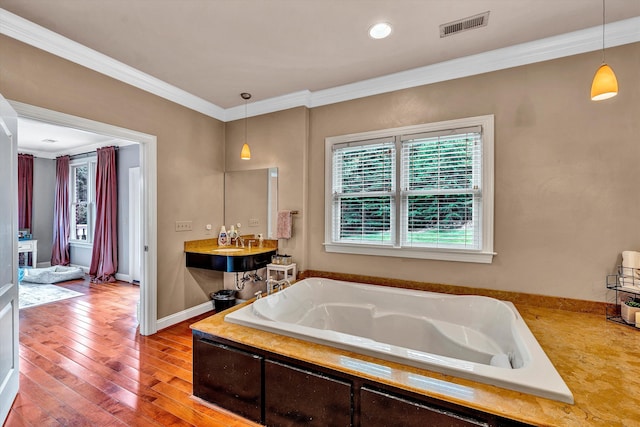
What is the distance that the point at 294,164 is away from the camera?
10.9 feet

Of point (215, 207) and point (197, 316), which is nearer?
point (197, 316)

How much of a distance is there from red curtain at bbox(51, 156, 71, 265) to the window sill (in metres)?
6.00

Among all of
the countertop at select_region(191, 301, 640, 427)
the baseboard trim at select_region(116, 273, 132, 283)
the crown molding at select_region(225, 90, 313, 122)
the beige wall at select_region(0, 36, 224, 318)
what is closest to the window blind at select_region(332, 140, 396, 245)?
the crown molding at select_region(225, 90, 313, 122)

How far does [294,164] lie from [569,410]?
2.87 metres

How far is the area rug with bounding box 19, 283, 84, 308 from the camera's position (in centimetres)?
393

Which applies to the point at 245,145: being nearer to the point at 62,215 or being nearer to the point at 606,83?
the point at 606,83

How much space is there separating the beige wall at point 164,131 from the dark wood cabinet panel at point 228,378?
1.52 m

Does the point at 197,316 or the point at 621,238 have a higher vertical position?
the point at 621,238

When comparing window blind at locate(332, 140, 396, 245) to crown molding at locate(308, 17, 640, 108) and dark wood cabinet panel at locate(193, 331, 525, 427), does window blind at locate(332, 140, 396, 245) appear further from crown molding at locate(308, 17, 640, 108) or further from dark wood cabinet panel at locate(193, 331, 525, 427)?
dark wood cabinet panel at locate(193, 331, 525, 427)

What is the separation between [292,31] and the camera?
2.16 m

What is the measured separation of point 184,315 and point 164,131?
2.06 meters

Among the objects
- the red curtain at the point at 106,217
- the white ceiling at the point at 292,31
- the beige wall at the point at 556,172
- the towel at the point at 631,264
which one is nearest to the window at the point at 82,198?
the red curtain at the point at 106,217

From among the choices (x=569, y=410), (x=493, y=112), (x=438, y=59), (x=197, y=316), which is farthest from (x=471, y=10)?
(x=197, y=316)

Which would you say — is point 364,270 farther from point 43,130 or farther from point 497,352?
point 43,130
